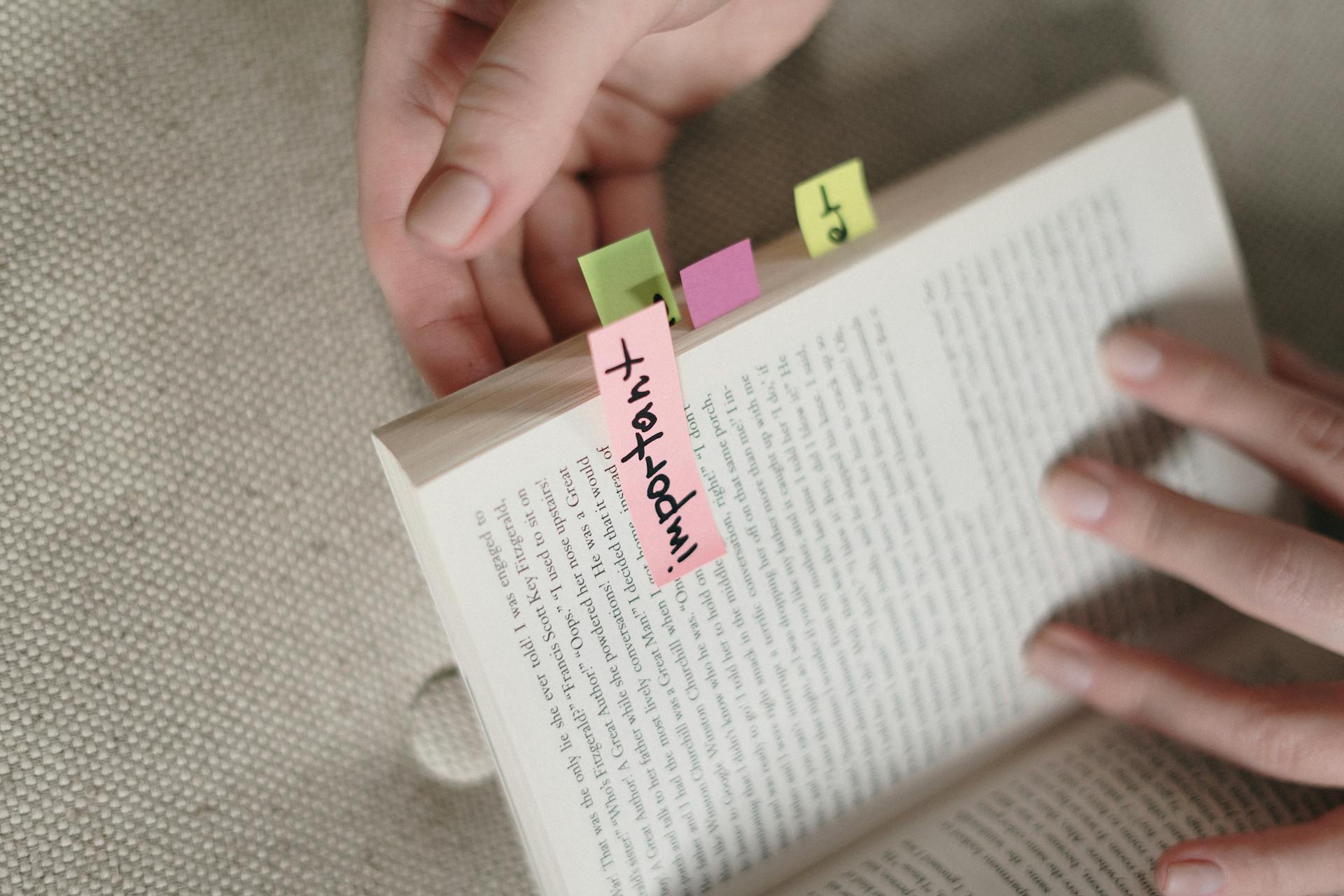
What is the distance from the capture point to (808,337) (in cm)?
50

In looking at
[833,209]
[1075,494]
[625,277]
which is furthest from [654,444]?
[1075,494]

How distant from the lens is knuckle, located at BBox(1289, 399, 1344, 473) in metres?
0.56

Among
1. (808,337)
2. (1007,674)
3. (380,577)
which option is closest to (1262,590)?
(1007,674)

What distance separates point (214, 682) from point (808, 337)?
1.34ft

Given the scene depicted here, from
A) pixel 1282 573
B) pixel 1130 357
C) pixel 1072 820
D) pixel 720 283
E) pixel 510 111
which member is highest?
pixel 510 111

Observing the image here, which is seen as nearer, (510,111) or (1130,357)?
(510,111)

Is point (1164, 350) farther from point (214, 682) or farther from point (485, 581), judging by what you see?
point (214, 682)

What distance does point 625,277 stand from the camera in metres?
0.44

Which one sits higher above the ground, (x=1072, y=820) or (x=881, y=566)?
(x=881, y=566)

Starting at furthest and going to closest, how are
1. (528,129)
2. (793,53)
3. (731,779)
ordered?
(793,53) < (731,779) < (528,129)

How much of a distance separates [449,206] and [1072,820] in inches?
19.8

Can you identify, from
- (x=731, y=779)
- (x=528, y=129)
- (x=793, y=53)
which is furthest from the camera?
(x=793, y=53)

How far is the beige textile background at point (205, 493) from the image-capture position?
0.50m

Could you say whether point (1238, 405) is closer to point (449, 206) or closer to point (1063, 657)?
point (1063, 657)
